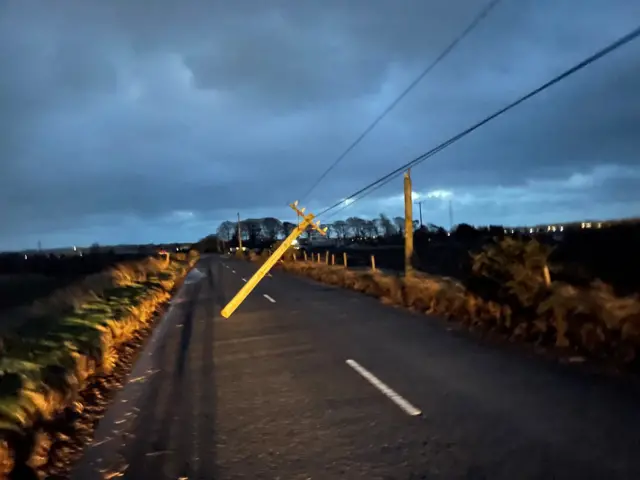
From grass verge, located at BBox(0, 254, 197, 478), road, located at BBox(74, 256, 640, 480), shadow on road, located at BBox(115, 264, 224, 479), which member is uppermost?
grass verge, located at BBox(0, 254, 197, 478)

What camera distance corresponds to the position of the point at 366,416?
665 cm

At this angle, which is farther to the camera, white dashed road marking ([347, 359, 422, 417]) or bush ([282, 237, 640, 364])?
bush ([282, 237, 640, 364])

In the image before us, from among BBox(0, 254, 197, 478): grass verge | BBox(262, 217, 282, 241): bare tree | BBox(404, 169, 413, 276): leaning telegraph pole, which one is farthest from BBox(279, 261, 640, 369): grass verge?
BBox(262, 217, 282, 241): bare tree

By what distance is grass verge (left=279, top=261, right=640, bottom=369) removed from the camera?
9.16m

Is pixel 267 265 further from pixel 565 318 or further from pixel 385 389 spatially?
pixel 385 389

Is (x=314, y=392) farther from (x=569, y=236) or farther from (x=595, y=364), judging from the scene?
(x=569, y=236)

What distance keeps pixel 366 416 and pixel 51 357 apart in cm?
578

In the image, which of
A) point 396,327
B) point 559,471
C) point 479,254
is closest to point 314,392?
point 559,471

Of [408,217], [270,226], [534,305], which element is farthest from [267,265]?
[270,226]

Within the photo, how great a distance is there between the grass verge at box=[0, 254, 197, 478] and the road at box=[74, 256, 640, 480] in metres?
0.67

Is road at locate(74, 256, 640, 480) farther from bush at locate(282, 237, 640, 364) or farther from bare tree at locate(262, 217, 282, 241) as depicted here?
bare tree at locate(262, 217, 282, 241)

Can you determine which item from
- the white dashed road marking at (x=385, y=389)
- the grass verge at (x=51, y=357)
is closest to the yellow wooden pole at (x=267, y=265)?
the grass verge at (x=51, y=357)

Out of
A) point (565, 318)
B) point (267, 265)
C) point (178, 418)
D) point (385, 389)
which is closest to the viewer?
point (178, 418)

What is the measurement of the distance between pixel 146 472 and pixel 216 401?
8.22 feet
